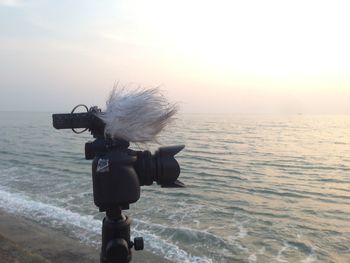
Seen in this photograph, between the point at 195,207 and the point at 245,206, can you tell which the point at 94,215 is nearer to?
the point at 195,207

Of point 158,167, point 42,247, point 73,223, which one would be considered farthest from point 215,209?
point 158,167

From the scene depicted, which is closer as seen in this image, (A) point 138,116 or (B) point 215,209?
(A) point 138,116

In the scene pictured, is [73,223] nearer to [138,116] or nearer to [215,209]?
[215,209]

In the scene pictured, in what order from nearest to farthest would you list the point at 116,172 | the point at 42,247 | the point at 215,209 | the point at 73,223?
Answer: the point at 116,172, the point at 42,247, the point at 73,223, the point at 215,209

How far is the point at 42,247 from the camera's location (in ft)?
23.8

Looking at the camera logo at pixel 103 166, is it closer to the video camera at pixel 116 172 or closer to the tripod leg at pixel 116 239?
the video camera at pixel 116 172

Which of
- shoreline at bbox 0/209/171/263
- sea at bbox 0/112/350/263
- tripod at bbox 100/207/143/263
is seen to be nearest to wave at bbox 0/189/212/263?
sea at bbox 0/112/350/263

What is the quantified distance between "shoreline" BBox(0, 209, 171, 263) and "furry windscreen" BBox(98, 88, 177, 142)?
4.35 metres

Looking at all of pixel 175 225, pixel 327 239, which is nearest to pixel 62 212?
pixel 175 225

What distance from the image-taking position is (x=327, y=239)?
30.9 ft

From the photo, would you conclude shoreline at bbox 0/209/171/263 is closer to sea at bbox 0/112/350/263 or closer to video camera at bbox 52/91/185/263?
sea at bbox 0/112/350/263

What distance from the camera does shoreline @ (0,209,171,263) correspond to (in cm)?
572

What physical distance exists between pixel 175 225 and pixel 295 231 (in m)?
3.29

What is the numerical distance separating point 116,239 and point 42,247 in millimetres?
5961
